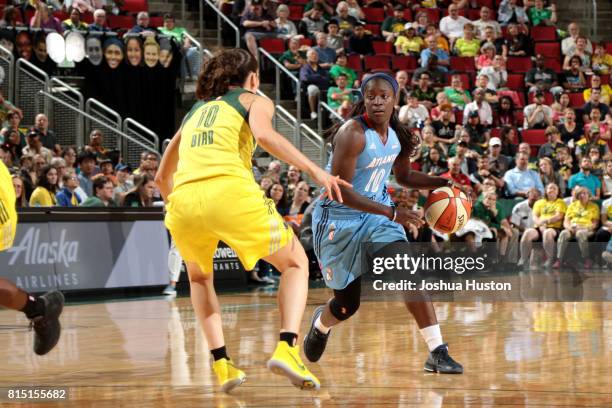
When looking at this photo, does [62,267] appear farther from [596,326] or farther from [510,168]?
[510,168]

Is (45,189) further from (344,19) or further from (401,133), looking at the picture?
(344,19)

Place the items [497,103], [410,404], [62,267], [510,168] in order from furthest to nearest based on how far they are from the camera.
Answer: [497,103] < [510,168] < [62,267] < [410,404]

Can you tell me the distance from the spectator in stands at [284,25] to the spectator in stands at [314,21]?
1.40ft

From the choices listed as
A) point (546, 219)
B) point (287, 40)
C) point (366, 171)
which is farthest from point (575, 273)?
point (366, 171)

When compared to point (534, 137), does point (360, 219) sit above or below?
above

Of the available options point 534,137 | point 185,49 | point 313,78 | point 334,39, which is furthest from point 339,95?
point 534,137

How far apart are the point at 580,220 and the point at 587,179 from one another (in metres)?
1.17

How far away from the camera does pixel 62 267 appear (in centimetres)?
1288

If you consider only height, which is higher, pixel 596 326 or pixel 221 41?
pixel 221 41

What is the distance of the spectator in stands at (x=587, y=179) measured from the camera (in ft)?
60.4

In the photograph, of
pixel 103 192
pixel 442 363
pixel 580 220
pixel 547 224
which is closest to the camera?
pixel 442 363

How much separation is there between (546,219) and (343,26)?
19.7 feet

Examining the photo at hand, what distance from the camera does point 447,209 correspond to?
24.9 ft

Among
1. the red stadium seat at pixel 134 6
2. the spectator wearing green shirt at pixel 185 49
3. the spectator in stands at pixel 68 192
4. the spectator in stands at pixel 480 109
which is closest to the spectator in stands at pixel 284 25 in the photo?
the spectator wearing green shirt at pixel 185 49
